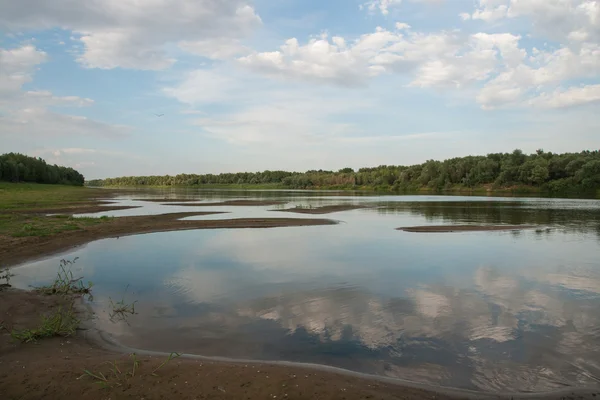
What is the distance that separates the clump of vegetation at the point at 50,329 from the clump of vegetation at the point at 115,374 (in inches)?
97.6

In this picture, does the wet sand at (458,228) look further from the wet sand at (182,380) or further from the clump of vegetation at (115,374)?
the clump of vegetation at (115,374)

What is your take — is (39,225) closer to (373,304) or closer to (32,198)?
(373,304)

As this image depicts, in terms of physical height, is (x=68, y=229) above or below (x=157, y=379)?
above

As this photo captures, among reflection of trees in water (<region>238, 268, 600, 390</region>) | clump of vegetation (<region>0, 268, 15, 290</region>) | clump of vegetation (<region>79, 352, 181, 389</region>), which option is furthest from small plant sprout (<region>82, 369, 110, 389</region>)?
clump of vegetation (<region>0, 268, 15, 290</region>)

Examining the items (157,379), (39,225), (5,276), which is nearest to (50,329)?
(157,379)

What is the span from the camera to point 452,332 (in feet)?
31.4

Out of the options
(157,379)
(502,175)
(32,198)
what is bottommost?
(157,379)

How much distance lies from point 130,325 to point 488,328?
9411 millimetres

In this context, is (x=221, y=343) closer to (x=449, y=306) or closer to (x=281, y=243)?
(x=449, y=306)

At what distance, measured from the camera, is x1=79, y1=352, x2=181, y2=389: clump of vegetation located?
624 centimetres

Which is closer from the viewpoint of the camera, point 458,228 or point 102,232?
point 102,232

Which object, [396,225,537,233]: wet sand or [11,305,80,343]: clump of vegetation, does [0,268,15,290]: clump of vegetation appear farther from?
[396,225,537,233]: wet sand

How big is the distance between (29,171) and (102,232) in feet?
363

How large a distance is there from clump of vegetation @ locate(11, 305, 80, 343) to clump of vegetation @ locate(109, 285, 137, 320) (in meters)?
1.11
